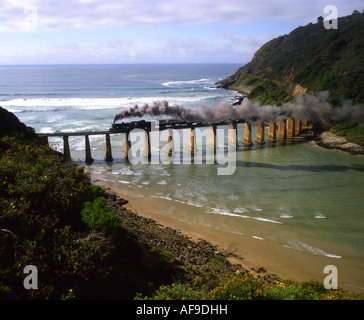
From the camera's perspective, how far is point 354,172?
33.0 metres

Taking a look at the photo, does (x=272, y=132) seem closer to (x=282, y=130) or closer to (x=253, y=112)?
(x=282, y=130)

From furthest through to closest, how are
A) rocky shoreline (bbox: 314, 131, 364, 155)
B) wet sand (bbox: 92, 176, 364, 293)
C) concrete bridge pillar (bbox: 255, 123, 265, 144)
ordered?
1. concrete bridge pillar (bbox: 255, 123, 265, 144)
2. rocky shoreline (bbox: 314, 131, 364, 155)
3. wet sand (bbox: 92, 176, 364, 293)

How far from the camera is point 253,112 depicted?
45.3 meters

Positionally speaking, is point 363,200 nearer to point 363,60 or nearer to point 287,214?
point 287,214

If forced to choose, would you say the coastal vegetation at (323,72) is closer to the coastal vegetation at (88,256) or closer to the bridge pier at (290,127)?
the bridge pier at (290,127)

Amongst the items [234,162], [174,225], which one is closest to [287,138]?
[234,162]

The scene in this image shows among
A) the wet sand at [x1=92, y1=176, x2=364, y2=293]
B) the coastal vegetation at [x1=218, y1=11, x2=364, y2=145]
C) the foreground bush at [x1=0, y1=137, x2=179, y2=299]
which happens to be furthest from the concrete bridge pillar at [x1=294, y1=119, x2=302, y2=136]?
the foreground bush at [x1=0, y1=137, x2=179, y2=299]

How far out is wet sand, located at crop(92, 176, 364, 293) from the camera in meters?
15.9

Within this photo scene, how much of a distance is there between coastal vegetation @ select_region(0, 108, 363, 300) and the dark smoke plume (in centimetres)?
2576

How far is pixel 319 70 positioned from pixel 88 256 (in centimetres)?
6924

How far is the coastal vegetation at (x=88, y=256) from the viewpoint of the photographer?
10.7 metres

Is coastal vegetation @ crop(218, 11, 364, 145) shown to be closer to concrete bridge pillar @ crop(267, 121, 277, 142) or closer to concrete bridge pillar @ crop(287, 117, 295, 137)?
concrete bridge pillar @ crop(287, 117, 295, 137)
